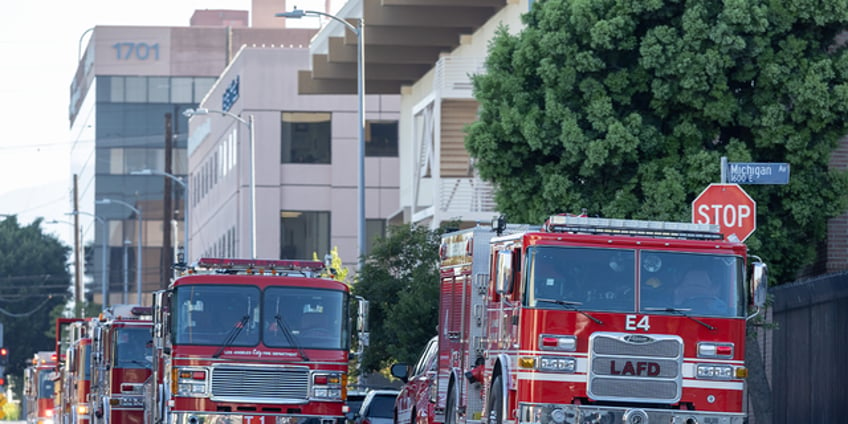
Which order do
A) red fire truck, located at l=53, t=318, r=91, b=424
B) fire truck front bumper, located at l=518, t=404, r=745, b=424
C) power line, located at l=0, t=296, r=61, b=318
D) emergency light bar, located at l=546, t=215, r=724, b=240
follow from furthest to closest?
power line, located at l=0, t=296, r=61, b=318, red fire truck, located at l=53, t=318, r=91, b=424, emergency light bar, located at l=546, t=215, r=724, b=240, fire truck front bumper, located at l=518, t=404, r=745, b=424

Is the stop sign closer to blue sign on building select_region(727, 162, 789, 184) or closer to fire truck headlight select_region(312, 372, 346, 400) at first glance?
blue sign on building select_region(727, 162, 789, 184)

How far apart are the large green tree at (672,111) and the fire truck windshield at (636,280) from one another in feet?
23.0

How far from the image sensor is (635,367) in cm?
1769

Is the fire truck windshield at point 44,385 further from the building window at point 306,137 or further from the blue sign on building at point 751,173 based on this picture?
the blue sign on building at point 751,173

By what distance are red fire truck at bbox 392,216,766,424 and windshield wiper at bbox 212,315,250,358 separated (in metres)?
6.01

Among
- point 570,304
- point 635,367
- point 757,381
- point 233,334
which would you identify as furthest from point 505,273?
point 757,381

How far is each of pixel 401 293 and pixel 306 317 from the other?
23.2ft

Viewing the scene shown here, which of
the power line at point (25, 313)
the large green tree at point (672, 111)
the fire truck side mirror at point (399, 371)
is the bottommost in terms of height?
the power line at point (25, 313)

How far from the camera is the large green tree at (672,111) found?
24875 millimetres

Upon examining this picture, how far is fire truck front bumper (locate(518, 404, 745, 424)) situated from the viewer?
1756cm

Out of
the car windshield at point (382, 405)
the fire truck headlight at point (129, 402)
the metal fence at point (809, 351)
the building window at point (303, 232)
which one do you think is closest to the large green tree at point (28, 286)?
the building window at point (303, 232)

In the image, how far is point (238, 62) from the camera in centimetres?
7431

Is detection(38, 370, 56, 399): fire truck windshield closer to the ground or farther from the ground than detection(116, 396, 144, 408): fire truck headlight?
closer to the ground

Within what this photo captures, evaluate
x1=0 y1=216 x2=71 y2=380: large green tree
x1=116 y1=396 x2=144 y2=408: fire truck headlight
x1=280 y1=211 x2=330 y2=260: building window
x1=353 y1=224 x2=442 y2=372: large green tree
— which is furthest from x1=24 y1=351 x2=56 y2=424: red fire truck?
x1=0 y1=216 x2=71 y2=380: large green tree
